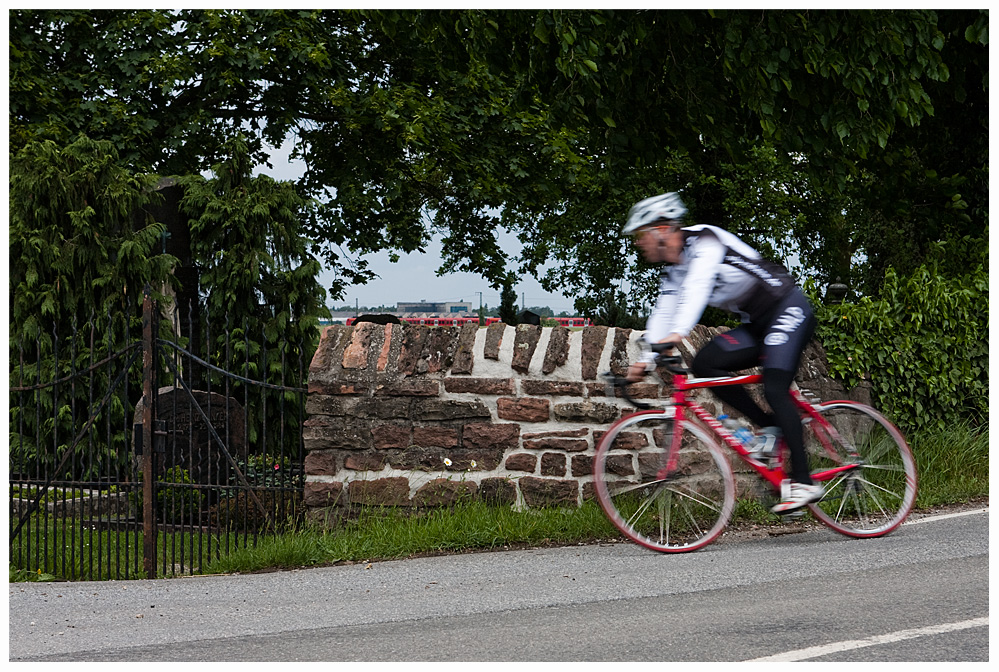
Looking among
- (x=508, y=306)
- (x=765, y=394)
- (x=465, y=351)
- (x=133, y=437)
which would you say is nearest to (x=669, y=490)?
(x=765, y=394)

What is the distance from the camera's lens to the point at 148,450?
Result: 7172 mm

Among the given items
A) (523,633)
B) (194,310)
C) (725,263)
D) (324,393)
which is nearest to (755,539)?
(725,263)

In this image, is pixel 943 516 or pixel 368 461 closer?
pixel 943 516

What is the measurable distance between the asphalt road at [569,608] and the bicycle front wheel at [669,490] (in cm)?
16

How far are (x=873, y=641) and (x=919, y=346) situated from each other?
16.3 feet

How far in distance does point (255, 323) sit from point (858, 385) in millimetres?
7031

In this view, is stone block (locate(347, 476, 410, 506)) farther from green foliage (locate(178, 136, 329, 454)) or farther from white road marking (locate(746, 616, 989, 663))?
green foliage (locate(178, 136, 329, 454))

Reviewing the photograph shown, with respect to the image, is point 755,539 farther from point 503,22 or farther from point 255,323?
point 255,323

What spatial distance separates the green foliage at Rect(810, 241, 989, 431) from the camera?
8078 mm

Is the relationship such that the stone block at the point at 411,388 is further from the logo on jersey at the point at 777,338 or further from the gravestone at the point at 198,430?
the logo on jersey at the point at 777,338

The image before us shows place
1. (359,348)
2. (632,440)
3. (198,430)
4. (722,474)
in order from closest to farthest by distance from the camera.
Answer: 1. (722,474)
2. (632,440)
3. (359,348)
4. (198,430)

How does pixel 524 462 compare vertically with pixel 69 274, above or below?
below

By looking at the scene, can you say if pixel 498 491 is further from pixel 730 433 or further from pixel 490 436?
pixel 730 433

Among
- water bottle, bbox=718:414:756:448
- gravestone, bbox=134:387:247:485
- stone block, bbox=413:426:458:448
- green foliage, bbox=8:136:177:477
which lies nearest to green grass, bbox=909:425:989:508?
water bottle, bbox=718:414:756:448
